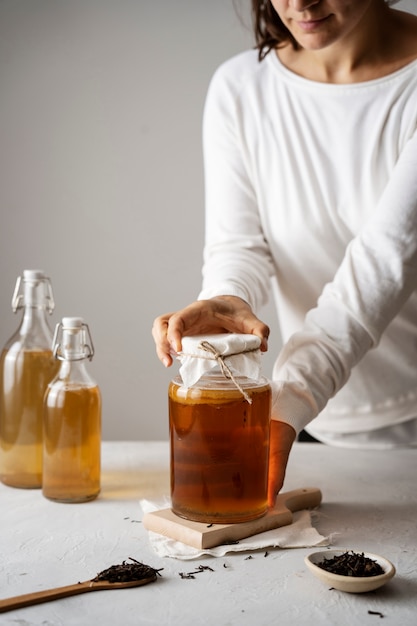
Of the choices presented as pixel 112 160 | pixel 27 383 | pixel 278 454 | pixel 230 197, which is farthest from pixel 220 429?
pixel 112 160

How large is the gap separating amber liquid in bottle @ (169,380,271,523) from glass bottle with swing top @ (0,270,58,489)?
11.3 inches

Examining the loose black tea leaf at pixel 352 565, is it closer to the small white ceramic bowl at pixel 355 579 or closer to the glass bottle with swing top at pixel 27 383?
the small white ceramic bowl at pixel 355 579

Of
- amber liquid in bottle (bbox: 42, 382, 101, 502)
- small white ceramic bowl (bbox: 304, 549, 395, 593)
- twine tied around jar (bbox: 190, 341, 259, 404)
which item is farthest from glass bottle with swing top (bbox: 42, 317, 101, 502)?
small white ceramic bowl (bbox: 304, 549, 395, 593)

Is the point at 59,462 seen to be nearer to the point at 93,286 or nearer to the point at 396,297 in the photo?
the point at 396,297

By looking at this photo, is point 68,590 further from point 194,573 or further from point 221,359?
point 221,359

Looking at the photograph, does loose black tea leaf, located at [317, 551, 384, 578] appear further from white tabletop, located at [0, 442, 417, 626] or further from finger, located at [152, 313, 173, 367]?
finger, located at [152, 313, 173, 367]

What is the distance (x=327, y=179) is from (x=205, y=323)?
497mm

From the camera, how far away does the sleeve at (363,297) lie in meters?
1.21

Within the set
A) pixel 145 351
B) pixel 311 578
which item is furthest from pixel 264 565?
pixel 145 351

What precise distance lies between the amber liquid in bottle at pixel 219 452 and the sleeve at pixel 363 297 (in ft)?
0.68

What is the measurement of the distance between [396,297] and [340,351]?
15 cm

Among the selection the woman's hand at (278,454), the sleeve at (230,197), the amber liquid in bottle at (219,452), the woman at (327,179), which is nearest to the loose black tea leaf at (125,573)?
the amber liquid in bottle at (219,452)

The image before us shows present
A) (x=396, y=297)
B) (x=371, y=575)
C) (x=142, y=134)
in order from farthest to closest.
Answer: (x=142, y=134), (x=396, y=297), (x=371, y=575)

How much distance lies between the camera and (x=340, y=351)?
1.23 metres
